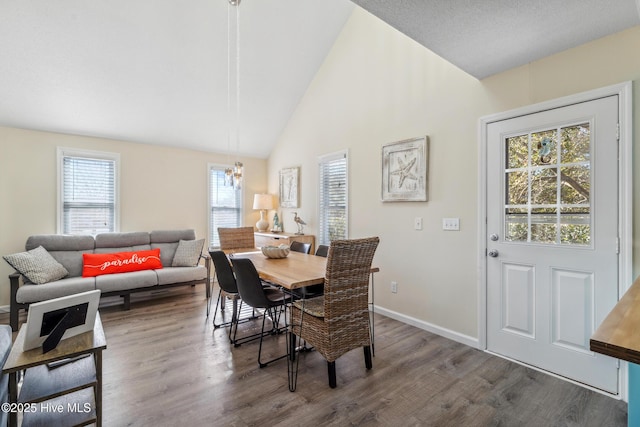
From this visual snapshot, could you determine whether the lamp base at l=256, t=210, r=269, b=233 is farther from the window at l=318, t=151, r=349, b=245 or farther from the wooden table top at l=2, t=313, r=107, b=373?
the wooden table top at l=2, t=313, r=107, b=373

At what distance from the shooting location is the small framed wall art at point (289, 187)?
5027 millimetres

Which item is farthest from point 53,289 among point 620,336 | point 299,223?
point 620,336

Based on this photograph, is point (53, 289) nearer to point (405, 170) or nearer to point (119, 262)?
point (119, 262)

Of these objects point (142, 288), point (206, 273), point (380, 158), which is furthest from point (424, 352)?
point (142, 288)

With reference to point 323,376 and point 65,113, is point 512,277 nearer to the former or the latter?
point 323,376

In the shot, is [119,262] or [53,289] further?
[119,262]

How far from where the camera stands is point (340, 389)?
207 centimetres

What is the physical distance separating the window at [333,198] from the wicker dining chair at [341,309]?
6.03ft

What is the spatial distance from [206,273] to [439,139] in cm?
352

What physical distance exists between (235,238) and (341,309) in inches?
97.4

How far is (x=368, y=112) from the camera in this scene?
3.69 metres

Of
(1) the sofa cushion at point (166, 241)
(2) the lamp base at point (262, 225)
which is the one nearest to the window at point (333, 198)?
(2) the lamp base at point (262, 225)

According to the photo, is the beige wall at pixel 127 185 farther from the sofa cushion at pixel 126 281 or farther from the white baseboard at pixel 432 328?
the white baseboard at pixel 432 328

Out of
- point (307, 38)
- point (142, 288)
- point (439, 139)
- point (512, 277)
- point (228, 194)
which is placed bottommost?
point (142, 288)
